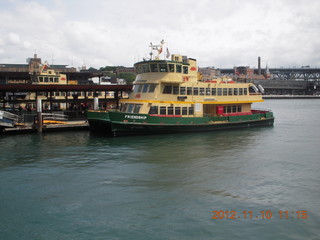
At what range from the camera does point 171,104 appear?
3042 cm

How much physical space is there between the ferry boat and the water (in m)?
3.40

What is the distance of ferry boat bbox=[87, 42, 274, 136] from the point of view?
28781 millimetres

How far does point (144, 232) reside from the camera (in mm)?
10805

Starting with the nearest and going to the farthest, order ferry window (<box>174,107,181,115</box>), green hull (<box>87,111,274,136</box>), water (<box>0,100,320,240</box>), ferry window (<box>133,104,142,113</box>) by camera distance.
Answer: water (<box>0,100,320,240</box>) → green hull (<box>87,111,274,136</box>) → ferry window (<box>133,104,142,113</box>) → ferry window (<box>174,107,181,115</box>)

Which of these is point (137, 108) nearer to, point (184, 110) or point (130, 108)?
point (130, 108)

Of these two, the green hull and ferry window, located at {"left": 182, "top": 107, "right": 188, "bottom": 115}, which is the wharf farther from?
ferry window, located at {"left": 182, "top": 107, "right": 188, "bottom": 115}

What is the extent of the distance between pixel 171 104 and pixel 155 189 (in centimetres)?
1634

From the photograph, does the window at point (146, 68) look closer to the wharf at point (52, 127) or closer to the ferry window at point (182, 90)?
the ferry window at point (182, 90)

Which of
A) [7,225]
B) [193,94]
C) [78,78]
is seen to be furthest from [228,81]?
[78,78]

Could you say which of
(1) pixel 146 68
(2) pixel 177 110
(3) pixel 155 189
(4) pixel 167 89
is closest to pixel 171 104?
(2) pixel 177 110

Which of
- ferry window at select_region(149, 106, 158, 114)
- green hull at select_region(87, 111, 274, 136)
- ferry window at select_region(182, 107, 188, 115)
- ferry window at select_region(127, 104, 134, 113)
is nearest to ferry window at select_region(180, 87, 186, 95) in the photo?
ferry window at select_region(182, 107, 188, 115)

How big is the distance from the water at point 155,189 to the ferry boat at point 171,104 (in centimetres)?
340

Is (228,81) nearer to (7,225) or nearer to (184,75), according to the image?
(184,75)

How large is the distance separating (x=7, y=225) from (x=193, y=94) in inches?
938
